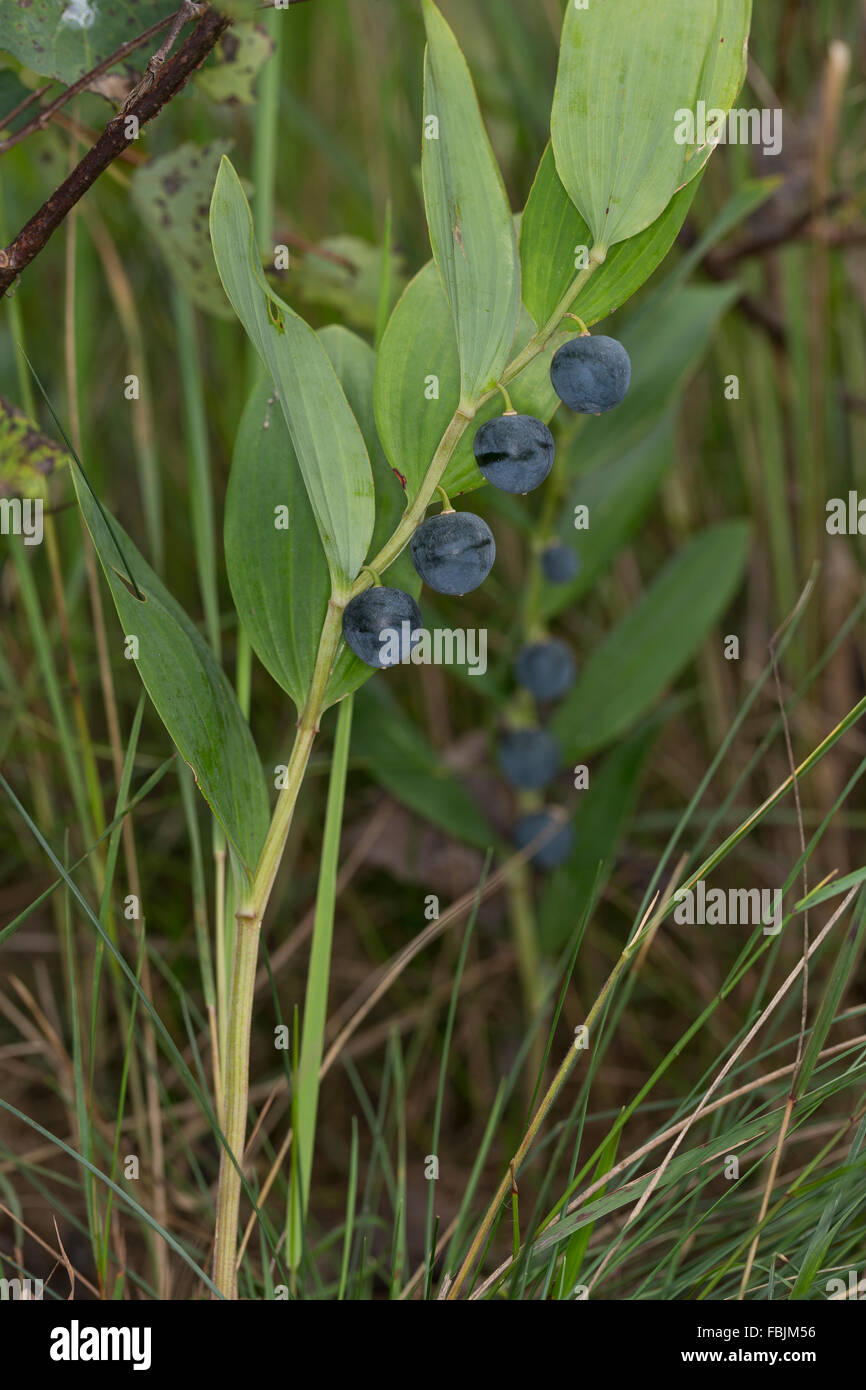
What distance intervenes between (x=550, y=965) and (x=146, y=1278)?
1.51 feet

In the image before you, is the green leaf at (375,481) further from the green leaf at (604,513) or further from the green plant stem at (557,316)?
the green leaf at (604,513)

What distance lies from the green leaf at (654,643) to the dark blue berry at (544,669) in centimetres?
6

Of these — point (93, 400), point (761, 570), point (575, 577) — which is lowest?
point (575, 577)

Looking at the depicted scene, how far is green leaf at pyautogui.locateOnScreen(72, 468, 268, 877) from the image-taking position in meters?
0.51

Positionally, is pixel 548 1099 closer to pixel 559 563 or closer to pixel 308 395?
pixel 308 395

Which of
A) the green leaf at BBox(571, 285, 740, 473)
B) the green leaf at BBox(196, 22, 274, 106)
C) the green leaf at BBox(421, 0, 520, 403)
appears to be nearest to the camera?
the green leaf at BBox(421, 0, 520, 403)

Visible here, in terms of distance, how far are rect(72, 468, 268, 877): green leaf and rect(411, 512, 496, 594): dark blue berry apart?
0.42ft

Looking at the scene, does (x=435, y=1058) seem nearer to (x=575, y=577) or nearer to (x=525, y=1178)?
(x=525, y=1178)

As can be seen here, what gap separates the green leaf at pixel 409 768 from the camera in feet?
3.32

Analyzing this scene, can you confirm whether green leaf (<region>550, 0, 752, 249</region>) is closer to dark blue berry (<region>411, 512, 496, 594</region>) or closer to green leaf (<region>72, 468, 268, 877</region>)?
dark blue berry (<region>411, 512, 496, 594</region>)

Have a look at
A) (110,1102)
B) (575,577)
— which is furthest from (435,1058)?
(575,577)

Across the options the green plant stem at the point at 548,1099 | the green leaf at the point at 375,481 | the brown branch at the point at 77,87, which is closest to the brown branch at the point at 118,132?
the brown branch at the point at 77,87

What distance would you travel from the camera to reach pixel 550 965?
3.60 ft

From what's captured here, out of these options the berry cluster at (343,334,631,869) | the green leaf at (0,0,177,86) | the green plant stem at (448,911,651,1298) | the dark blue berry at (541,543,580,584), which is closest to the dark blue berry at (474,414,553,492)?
the berry cluster at (343,334,631,869)
